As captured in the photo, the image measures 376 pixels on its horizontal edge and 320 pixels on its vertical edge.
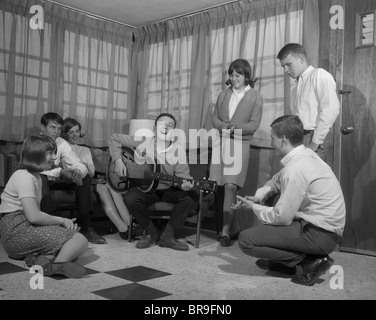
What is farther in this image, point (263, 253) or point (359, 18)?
point (359, 18)

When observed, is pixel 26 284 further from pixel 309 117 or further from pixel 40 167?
pixel 309 117

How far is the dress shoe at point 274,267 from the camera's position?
94.7 inches

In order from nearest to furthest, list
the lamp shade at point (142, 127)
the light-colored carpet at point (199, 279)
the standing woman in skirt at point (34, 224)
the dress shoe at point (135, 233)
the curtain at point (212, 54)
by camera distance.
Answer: the light-colored carpet at point (199, 279) → the standing woman in skirt at point (34, 224) → the dress shoe at point (135, 233) → the curtain at point (212, 54) → the lamp shade at point (142, 127)

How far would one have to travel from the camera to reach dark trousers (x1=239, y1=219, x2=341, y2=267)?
216 cm

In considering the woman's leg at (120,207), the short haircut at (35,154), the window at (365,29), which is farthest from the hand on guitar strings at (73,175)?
the window at (365,29)

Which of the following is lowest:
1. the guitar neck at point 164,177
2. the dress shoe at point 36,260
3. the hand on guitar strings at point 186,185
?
the dress shoe at point 36,260

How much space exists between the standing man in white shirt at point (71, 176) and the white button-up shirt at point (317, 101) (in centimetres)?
166

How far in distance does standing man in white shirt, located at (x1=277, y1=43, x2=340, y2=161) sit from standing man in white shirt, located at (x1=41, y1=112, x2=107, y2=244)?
1649 mm

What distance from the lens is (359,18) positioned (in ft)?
10.4

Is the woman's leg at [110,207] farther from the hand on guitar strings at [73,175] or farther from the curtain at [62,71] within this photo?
the curtain at [62,71]

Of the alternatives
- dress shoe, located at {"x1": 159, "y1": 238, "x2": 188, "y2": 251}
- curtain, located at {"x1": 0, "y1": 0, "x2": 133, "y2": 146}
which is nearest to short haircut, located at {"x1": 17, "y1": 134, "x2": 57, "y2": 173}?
dress shoe, located at {"x1": 159, "y1": 238, "x2": 188, "y2": 251}

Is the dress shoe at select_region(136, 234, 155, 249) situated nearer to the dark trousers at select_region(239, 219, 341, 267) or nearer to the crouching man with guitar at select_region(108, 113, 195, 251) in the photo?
the crouching man with guitar at select_region(108, 113, 195, 251)
